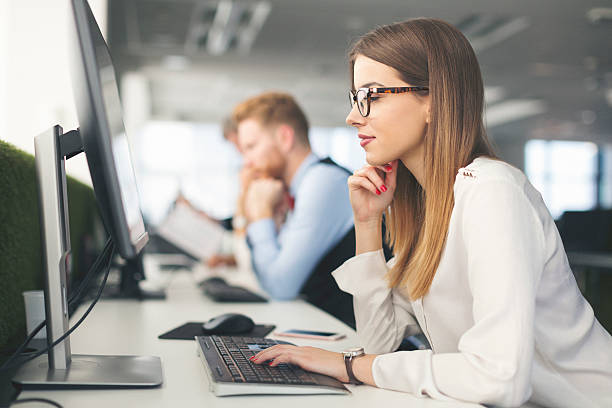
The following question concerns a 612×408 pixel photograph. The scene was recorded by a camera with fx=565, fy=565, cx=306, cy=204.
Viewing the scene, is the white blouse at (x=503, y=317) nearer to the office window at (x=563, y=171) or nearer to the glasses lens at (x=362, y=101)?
the glasses lens at (x=362, y=101)

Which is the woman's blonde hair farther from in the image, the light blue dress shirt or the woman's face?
the light blue dress shirt

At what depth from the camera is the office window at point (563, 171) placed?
1402 cm

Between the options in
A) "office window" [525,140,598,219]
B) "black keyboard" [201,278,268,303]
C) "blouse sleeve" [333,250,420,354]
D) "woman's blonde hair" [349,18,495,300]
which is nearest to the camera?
"woman's blonde hair" [349,18,495,300]

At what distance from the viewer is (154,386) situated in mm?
865

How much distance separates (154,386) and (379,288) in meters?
0.59

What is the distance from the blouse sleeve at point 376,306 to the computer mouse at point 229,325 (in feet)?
0.81

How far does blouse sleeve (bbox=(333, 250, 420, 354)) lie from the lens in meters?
1.26

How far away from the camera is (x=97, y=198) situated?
75 cm

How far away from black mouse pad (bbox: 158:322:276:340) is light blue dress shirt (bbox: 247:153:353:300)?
513mm

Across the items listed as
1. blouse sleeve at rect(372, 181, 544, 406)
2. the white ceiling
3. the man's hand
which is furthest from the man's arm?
the white ceiling

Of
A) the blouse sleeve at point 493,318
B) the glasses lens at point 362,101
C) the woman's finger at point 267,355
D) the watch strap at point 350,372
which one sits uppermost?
the glasses lens at point 362,101

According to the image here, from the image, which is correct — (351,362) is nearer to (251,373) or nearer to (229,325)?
(251,373)

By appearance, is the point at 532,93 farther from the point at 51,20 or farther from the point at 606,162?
the point at 51,20

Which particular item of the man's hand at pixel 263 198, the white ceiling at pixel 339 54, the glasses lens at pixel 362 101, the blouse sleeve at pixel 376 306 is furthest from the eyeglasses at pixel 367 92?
the white ceiling at pixel 339 54
